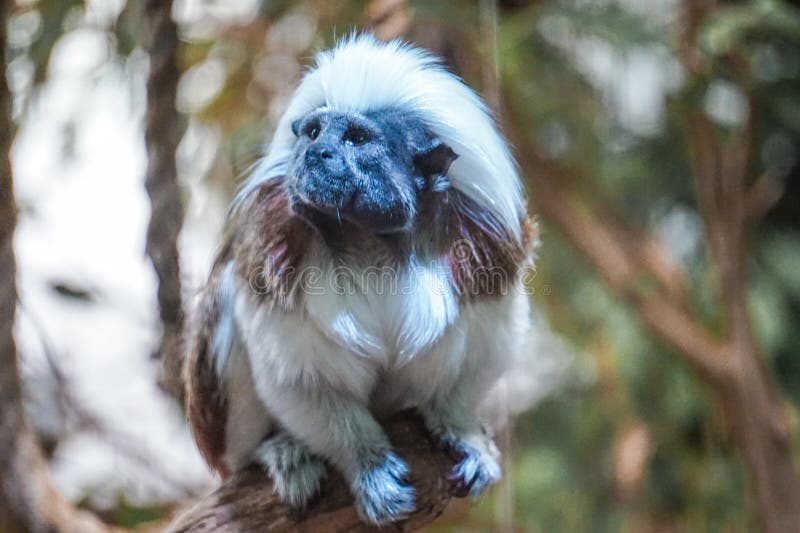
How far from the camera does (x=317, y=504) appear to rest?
1454 mm

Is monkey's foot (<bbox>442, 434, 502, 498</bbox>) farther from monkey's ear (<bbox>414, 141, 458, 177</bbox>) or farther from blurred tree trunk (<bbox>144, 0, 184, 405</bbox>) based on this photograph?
blurred tree trunk (<bbox>144, 0, 184, 405</bbox>)

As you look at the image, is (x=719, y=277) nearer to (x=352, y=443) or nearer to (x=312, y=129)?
(x=352, y=443)

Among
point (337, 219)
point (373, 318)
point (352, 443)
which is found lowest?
point (352, 443)

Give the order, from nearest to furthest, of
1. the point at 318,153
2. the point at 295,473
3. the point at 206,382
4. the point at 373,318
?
the point at 318,153
the point at 373,318
the point at 295,473
the point at 206,382

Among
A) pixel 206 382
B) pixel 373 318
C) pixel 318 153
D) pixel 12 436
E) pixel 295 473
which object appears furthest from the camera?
pixel 12 436

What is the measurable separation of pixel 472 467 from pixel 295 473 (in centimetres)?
29

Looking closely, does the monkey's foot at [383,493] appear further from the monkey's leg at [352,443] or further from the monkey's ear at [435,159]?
the monkey's ear at [435,159]

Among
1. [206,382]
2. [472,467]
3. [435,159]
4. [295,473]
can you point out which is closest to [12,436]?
[206,382]

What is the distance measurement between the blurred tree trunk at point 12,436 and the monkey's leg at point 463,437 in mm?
716

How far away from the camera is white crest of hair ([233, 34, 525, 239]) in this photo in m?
1.29

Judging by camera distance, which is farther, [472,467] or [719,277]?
[719,277]

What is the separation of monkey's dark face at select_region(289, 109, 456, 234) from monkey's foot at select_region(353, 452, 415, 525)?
376 millimetres

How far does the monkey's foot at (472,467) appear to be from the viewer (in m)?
1.50

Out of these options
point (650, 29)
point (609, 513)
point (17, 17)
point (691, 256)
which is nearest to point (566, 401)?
point (609, 513)
